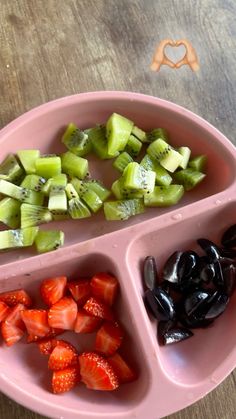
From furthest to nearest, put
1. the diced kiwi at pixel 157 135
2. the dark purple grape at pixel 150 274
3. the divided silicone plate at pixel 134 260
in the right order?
the diced kiwi at pixel 157 135 < the dark purple grape at pixel 150 274 < the divided silicone plate at pixel 134 260

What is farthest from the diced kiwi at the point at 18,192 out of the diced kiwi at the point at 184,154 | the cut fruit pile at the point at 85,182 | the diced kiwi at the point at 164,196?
the diced kiwi at the point at 184,154

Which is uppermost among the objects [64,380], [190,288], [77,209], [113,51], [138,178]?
[113,51]

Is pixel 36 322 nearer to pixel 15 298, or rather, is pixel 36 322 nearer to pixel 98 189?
pixel 15 298

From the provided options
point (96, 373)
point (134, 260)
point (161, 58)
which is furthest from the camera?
point (161, 58)

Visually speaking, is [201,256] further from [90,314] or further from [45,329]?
[45,329]

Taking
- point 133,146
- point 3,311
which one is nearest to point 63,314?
point 3,311

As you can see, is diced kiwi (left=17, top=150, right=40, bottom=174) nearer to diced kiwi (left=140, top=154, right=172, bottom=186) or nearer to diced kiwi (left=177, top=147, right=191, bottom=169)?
diced kiwi (left=140, top=154, right=172, bottom=186)

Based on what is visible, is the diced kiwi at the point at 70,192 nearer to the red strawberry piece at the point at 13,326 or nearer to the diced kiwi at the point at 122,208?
the diced kiwi at the point at 122,208

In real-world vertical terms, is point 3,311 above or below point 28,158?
below

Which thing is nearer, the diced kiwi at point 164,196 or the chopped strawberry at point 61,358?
the chopped strawberry at point 61,358
